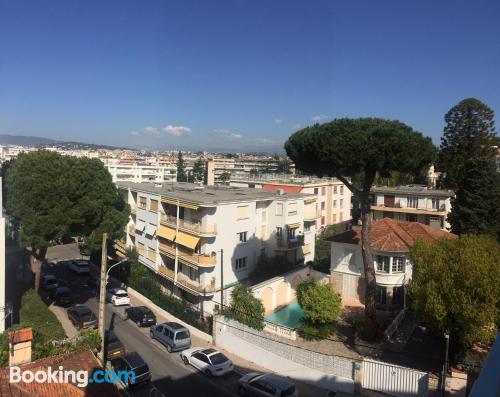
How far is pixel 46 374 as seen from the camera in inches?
342

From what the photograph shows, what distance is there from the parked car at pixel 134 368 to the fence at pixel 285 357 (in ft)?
14.6

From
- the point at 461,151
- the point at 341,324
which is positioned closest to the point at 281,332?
the point at 341,324

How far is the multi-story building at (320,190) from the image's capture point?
43.2 meters

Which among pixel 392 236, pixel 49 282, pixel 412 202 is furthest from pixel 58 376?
pixel 412 202

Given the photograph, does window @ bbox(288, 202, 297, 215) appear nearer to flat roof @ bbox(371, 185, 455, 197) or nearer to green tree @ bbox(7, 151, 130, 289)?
green tree @ bbox(7, 151, 130, 289)

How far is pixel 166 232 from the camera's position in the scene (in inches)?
1112

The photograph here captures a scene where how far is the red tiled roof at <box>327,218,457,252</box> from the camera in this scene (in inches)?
911

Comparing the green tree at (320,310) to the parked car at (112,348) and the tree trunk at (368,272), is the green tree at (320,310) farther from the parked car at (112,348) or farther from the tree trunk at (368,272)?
the parked car at (112,348)

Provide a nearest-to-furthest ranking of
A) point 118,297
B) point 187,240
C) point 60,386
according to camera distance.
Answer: point 60,386, point 187,240, point 118,297

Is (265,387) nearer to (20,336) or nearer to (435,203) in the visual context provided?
(20,336)

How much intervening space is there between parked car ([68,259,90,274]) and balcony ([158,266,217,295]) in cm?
808

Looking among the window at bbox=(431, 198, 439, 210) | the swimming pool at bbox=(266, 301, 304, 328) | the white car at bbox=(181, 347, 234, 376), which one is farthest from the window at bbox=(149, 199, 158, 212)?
the window at bbox=(431, 198, 439, 210)

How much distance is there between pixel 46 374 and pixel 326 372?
36.5 feet

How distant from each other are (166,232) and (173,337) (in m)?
9.46
